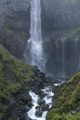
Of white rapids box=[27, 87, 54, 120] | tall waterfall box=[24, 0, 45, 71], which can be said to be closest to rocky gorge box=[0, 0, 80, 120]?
tall waterfall box=[24, 0, 45, 71]

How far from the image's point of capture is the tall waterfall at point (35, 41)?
58.1m

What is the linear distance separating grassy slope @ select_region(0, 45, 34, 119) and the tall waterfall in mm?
12162

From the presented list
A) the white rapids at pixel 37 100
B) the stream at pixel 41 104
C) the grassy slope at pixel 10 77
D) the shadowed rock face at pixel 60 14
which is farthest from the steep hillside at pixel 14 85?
the shadowed rock face at pixel 60 14

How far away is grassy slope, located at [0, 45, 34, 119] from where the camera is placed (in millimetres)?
29406

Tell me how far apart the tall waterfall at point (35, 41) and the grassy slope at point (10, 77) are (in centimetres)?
1216

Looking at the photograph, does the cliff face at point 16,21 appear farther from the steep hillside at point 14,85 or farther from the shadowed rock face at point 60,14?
the steep hillside at point 14,85

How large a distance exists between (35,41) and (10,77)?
25358 mm

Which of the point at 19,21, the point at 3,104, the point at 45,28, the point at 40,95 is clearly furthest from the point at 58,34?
the point at 3,104

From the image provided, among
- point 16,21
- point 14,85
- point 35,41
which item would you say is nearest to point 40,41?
point 35,41

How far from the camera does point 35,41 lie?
60.5 metres

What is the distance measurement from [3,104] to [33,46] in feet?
108

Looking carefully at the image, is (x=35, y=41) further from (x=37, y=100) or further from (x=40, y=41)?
(x=37, y=100)

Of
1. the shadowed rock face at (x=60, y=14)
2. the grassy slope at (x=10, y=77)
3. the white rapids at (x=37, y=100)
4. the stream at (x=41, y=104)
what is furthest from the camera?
the shadowed rock face at (x=60, y=14)

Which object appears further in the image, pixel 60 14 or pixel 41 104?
pixel 60 14
